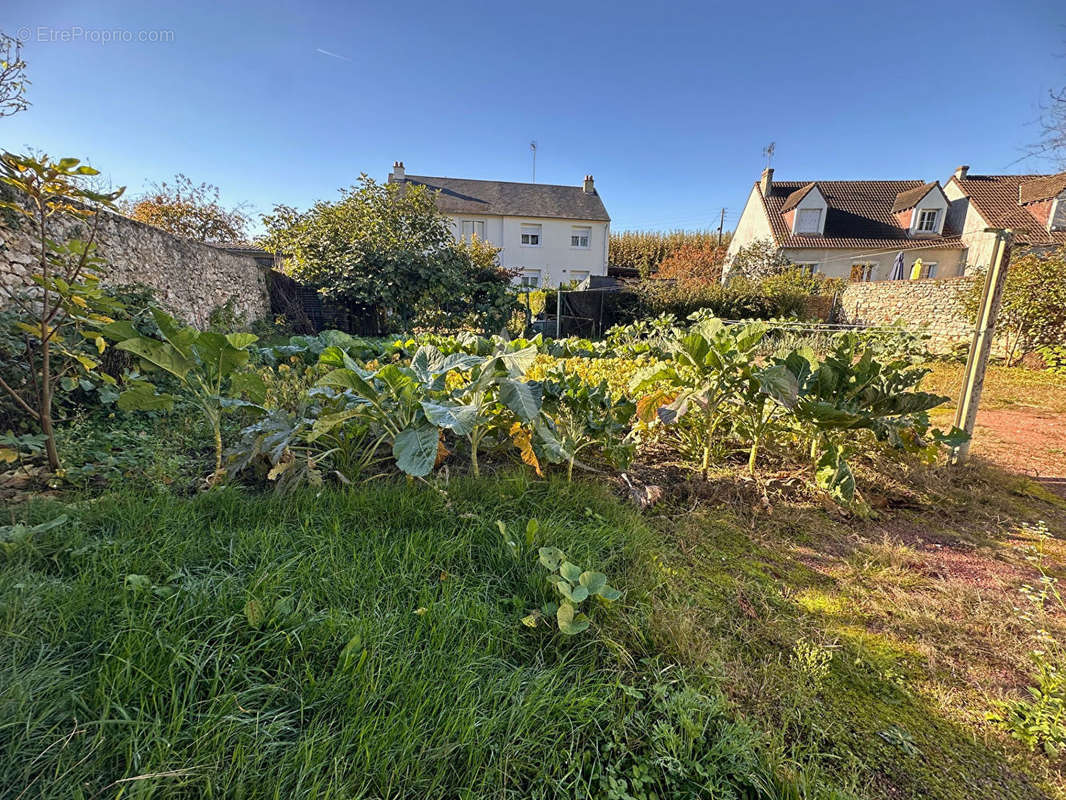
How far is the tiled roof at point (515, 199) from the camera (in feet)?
72.3

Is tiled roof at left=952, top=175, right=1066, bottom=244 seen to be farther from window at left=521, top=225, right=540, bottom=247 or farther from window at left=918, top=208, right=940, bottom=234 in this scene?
window at left=521, top=225, right=540, bottom=247

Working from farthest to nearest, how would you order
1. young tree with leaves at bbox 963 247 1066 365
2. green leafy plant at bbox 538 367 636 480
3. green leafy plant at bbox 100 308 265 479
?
young tree with leaves at bbox 963 247 1066 365, green leafy plant at bbox 538 367 636 480, green leafy plant at bbox 100 308 265 479

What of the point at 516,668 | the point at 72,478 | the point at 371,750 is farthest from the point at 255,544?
the point at 72,478

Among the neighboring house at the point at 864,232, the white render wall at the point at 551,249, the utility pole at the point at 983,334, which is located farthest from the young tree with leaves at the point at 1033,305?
the white render wall at the point at 551,249

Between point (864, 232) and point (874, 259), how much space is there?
6.30 ft

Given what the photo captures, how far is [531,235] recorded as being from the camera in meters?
22.6

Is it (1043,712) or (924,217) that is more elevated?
(924,217)

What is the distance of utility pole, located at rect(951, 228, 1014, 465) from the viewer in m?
2.76

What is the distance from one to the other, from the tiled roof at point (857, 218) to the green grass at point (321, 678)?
23.2 m

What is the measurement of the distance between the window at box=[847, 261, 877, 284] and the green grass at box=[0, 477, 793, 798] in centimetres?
2293

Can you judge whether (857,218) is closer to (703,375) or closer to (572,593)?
(703,375)

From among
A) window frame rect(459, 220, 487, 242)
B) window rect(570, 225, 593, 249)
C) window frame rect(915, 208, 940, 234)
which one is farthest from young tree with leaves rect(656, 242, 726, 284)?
window frame rect(459, 220, 487, 242)

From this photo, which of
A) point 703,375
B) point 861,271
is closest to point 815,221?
point 861,271

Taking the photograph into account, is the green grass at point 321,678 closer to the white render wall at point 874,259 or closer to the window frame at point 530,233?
the window frame at point 530,233
